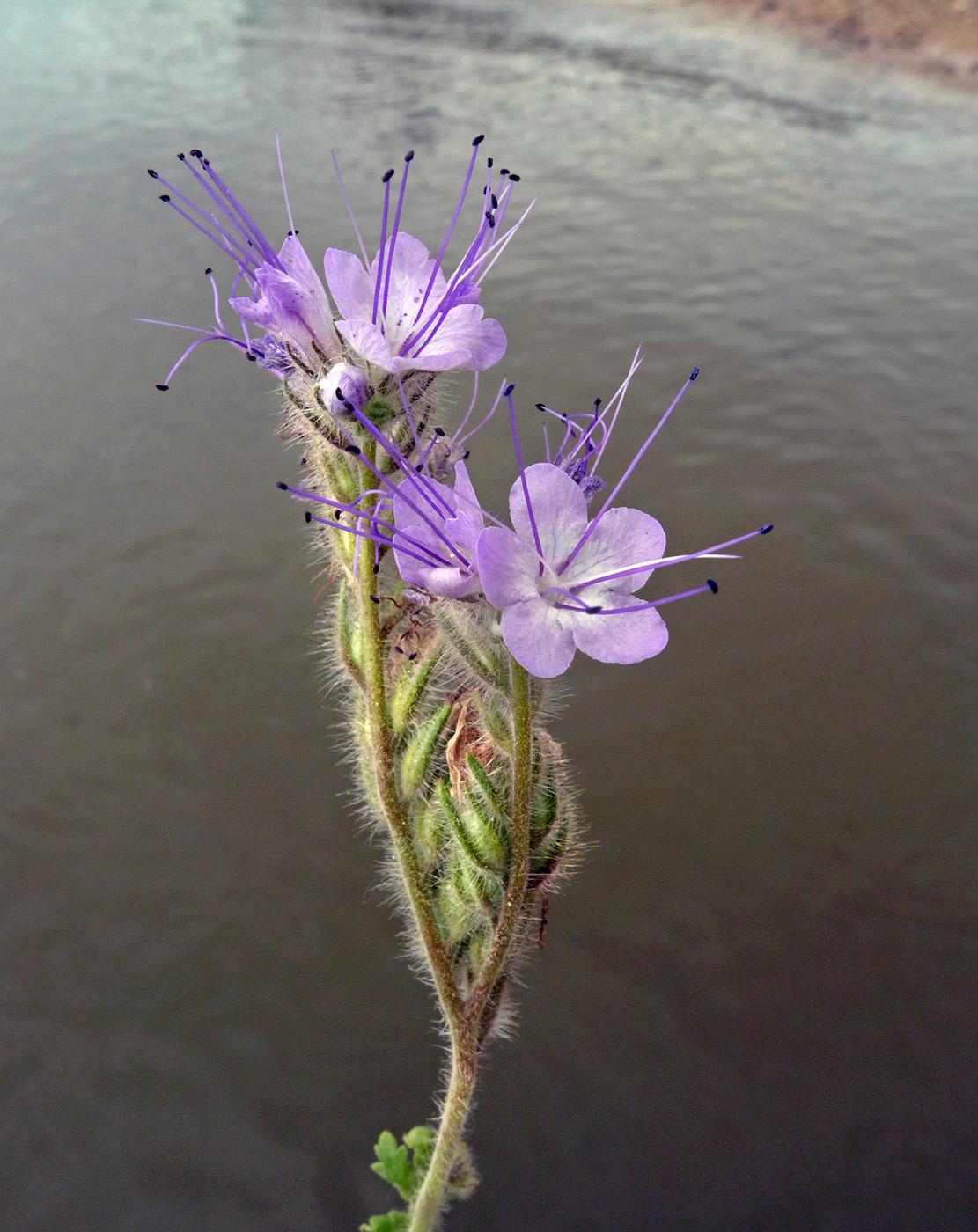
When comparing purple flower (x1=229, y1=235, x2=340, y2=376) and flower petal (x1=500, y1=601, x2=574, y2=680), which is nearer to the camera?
flower petal (x1=500, y1=601, x2=574, y2=680)

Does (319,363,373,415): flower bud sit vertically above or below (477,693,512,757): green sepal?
above

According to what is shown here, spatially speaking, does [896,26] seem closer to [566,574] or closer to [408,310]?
[408,310]

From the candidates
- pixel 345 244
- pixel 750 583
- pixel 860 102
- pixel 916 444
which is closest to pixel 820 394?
pixel 916 444

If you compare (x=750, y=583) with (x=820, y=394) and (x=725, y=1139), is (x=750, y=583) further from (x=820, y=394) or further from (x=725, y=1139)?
(x=725, y=1139)

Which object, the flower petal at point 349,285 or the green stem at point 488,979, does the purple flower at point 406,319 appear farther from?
the green stem at point 488,979

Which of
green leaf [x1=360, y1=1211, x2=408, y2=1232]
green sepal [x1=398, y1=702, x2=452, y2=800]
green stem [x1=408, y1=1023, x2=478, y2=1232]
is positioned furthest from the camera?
green leaf [x1=360, y1=1211, x2=408, y2=1232]

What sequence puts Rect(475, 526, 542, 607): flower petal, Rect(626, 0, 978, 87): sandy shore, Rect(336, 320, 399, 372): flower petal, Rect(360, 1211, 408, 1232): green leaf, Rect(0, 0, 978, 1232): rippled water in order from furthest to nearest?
Rect(626, 0, 978, 87): sandy shore < Rect(0, 0, 978, 1232): rippled water < Rect(360, 1211, 408, 1232): green leaf < Rect(336, 320, 399, 372): flower petal < Rect(475, 526, 542, 607): flower petal

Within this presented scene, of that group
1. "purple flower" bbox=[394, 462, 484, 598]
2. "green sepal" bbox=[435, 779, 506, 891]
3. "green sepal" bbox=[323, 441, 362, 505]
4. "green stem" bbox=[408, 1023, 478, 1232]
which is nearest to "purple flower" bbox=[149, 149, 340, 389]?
"green sepal" bbox=[323, 441, 362, 505]

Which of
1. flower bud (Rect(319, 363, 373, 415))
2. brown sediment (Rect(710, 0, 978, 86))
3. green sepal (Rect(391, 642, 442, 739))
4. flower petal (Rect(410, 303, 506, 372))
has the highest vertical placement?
brown sediment (Rect(710, 0, 978, 86))

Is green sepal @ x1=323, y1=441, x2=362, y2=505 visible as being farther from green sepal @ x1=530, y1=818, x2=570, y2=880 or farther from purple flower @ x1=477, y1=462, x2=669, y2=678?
green sepal @ x1=530, y1=818, x2=570, y2=880
